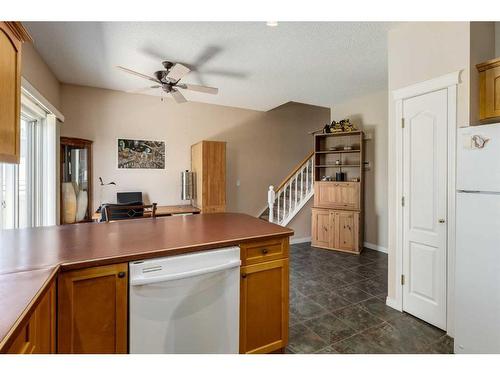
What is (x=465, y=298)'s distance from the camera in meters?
1.70

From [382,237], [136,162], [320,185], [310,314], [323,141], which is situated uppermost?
[323,141]

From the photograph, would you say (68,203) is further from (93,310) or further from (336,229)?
(336,229)

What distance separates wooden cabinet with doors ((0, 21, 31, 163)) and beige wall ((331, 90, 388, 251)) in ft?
15.0

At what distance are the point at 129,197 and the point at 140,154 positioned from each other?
31.3 inches

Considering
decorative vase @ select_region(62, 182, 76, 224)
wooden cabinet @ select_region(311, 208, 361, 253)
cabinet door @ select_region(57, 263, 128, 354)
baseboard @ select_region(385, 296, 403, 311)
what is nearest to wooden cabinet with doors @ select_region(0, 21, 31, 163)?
cabinet door @ select_region(57, 263, 128, 354)

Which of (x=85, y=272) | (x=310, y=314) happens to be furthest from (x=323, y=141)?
(x=85, y=272)

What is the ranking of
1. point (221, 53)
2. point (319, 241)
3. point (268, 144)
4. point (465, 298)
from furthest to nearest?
point (268, 144) < point (319, 241) < point (221, 53) < point (465, 298)

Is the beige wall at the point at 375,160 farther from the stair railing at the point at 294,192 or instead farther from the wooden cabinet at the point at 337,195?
the stair railing at the point at 294,192

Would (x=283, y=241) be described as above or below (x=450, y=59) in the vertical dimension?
below

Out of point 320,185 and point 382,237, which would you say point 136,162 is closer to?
point 320,185

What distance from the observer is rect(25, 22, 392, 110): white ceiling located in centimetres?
242

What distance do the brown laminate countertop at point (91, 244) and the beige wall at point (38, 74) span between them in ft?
6.16

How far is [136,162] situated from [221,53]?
101 inches

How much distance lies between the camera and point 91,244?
1.43 m
